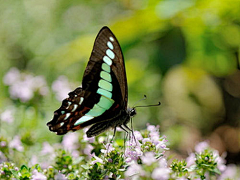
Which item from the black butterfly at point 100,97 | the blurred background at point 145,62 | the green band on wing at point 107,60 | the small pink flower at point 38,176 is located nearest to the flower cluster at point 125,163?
the small pink flower at point 38,176

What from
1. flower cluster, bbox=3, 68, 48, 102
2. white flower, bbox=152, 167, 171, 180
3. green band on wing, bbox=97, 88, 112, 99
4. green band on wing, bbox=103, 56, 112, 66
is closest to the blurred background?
flower cluster, bbox=3, 68, 48, 102

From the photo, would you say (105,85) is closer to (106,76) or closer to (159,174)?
(106,76)

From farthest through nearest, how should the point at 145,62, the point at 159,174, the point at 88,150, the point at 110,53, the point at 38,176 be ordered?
the point at 145,62, the point at 88,150, the point at 110,53, the point at 38,176, the point at 159,174

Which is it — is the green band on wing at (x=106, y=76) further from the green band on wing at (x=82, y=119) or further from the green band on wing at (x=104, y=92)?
the green band on wing at (x=82, y=119)

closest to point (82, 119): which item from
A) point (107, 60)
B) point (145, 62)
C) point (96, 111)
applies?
point (96, 111)

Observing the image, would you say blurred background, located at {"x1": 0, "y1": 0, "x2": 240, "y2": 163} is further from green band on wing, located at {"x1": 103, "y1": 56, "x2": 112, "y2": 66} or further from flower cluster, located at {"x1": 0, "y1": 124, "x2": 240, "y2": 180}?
green band on wing, located at {"x1": 103, "y1": 56, "x2": 112, "y2": 66}

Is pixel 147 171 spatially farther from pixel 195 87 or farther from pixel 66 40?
pixel 66 40
